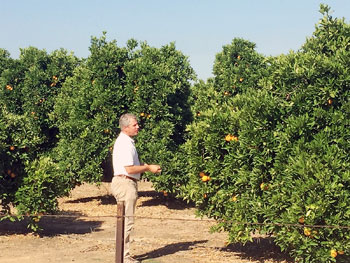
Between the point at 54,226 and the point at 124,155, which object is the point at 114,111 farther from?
the point at 124,155

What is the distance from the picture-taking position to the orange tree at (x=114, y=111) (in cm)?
1520

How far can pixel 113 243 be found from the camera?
35.1 ft

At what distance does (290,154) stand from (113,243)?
14.0 feet

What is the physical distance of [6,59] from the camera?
21391mm

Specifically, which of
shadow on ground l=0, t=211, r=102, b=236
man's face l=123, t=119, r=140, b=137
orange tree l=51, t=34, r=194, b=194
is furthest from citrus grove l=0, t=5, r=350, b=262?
orange tree l=51, t=34, r=194, b=194

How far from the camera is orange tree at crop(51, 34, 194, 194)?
15.2 metres

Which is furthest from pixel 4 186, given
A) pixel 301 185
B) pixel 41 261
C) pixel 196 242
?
pixel 301 185

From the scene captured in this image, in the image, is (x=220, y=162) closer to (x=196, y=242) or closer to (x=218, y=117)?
(x=218, y=117)

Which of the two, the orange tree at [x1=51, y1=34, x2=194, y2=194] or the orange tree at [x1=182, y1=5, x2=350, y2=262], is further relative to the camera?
the orange tree at [x1=51, y1=34, x2=194, y2=194]

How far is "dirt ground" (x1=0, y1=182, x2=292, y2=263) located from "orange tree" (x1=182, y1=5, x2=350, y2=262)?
2.96ft

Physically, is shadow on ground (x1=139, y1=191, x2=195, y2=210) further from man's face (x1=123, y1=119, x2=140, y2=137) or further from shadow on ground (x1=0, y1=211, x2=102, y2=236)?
man's face (x1=123, y1=119, x2=140, y2=137)

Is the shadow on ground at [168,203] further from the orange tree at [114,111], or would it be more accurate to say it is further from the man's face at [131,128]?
the man's face at [131,128]

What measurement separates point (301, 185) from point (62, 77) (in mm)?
13148

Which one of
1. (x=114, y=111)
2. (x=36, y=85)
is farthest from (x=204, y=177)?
(x=36, y=85)
